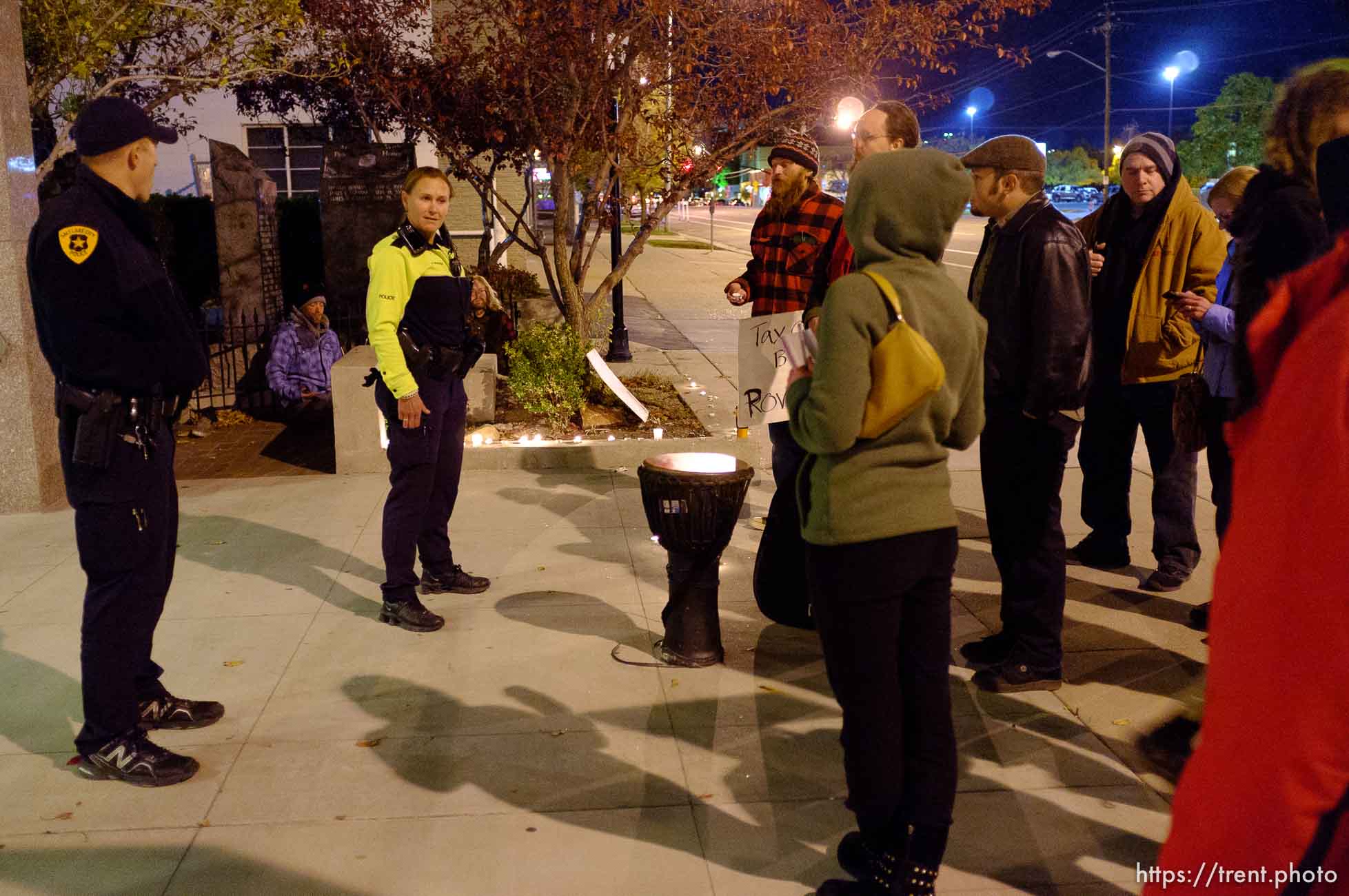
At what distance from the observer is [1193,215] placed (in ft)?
19.0

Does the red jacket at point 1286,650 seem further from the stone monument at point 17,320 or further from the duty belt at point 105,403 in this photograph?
the stone monument at point 17,320

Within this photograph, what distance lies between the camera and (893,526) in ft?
10.1

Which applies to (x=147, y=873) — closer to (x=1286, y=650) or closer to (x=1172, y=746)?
(x=1286, y=650)

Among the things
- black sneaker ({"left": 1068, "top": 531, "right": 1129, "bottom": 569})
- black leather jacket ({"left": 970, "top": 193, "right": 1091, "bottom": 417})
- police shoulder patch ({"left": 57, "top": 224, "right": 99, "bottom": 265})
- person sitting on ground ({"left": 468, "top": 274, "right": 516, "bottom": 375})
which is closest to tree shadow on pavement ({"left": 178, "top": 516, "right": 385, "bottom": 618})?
person sitting on ground ({"left": 468, "top": 274, "right": 516, "bottom": 375})

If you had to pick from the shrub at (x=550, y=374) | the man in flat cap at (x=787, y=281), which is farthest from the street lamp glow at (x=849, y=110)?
the man in flat cap at (x=787, y=281)

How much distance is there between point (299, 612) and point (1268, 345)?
497 cm

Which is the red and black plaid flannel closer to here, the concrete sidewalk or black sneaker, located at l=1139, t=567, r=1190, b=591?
the concrete sidewalk

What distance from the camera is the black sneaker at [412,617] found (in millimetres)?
5465

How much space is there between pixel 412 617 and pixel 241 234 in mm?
8181

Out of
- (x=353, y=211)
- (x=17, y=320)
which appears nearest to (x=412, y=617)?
(x=17, y=320)

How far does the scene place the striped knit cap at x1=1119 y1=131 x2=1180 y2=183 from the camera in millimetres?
5816

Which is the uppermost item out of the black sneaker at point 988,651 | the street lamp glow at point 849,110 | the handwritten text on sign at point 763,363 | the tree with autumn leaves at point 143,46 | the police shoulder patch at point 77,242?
the tree with autumn leaves at point 143,46

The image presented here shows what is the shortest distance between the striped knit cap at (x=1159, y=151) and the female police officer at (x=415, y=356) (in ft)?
10.9

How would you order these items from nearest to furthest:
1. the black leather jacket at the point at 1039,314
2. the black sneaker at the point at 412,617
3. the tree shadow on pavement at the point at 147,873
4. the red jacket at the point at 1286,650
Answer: the red jacket at the point at 1286,650, the tree shadow on pavement at the point at 147,873, the black leather jacket at the point at 1039,314, the black sneaker at the point at 412,617
